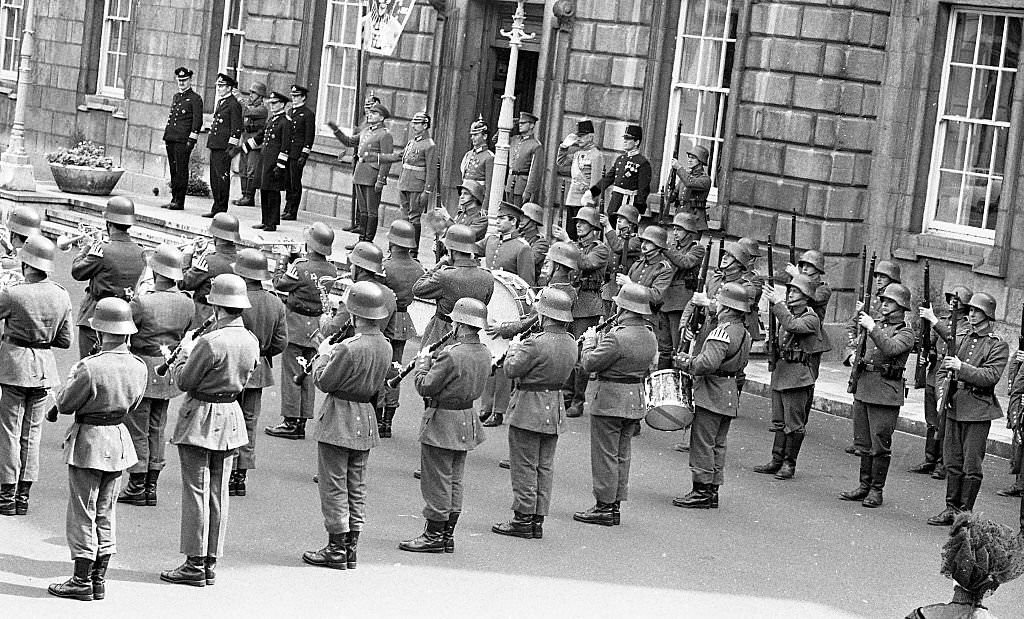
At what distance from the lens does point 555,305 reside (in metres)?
11.3

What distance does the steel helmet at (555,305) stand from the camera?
11.2m

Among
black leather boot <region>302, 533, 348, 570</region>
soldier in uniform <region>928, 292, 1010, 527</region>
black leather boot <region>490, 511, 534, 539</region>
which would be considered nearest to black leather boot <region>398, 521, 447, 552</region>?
black leather boot <region>302, 533, 348, 570</region>

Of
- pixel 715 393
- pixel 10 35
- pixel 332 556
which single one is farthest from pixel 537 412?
pixel 10 35

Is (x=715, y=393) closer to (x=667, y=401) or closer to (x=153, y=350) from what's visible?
(x=667, y=401)

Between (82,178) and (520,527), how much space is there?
16.2 m

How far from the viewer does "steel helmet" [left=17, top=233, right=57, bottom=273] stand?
10586 millimetres

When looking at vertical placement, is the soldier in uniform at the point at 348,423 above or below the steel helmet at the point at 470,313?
below

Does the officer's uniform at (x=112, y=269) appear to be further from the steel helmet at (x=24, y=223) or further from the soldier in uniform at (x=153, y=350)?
the soldier in uniform at (x=153, y=350)

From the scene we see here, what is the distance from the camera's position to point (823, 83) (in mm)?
18312

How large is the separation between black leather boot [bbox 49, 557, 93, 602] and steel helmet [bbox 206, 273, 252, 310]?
1.79 metres

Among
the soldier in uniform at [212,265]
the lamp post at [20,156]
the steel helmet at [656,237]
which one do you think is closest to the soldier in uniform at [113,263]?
the soldier in uniform at [212,265]

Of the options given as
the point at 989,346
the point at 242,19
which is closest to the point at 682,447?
the point at 989,346

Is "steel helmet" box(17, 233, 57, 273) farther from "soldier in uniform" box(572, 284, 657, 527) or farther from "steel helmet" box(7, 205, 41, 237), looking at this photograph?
"soldier in uniform" box(572, 284, 657, 527)

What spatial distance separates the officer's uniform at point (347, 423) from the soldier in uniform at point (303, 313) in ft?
10.5
